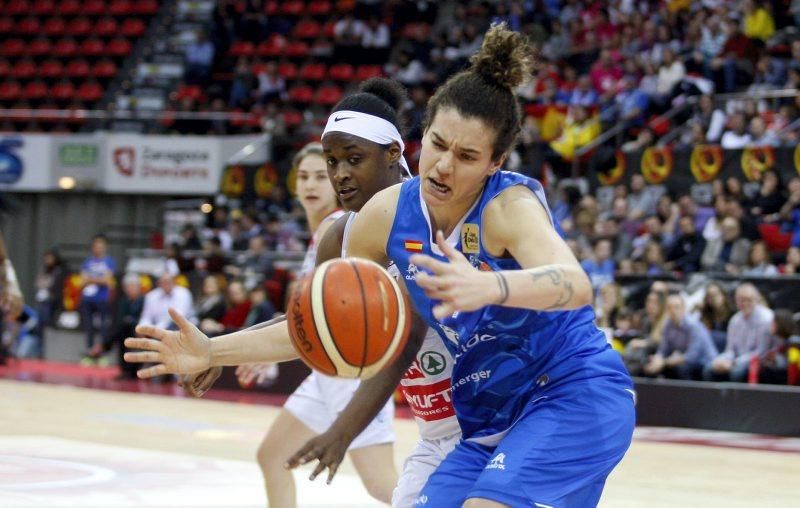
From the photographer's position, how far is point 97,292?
642 inches

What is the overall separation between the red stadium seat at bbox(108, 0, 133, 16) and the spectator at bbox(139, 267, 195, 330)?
1031 centimetres

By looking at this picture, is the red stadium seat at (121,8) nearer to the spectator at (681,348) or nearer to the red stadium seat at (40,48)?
the red stadium seat at (40,48)

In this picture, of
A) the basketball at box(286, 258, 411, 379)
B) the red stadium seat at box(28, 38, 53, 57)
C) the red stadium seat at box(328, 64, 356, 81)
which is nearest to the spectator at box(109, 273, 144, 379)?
the red stadium seat at box(328, 64, 356, 81)

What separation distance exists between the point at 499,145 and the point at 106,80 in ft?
66.0

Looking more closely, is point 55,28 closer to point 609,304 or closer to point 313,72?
point 313,72

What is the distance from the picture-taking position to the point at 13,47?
23.5 m

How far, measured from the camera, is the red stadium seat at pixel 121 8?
23609 millimetres

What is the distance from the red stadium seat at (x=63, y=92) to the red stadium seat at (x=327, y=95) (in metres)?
4.91

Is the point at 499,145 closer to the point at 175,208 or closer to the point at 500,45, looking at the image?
the point at 500,45

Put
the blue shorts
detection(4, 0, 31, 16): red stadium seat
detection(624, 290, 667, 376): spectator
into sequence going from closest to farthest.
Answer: the blue shorts, detection(624, 290, 667, 376): spectator, detection(4, 0, 31, 16): red stadium seat

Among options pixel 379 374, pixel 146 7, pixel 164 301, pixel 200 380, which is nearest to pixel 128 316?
pixel 164 301

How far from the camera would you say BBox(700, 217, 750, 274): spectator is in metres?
11.9

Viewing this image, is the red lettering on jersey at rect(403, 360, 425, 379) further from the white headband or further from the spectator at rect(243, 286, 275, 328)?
the spectator at rect(243, 286, 275, 328)

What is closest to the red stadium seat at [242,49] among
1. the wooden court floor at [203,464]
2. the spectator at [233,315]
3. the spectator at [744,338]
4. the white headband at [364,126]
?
the spectator at [233,315]
